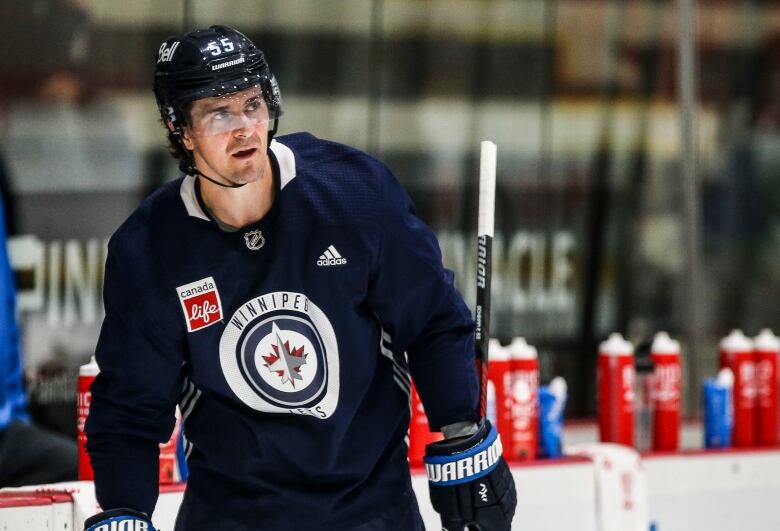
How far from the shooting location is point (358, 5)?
398 centimetres

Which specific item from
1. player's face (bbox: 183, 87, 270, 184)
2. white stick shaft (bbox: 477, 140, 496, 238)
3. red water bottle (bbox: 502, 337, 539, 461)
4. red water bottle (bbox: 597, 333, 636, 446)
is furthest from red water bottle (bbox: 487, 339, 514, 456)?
player's face (bbox: 183, 87, 270, 184)

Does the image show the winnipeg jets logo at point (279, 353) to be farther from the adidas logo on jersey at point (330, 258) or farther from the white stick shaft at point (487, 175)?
the white stick shaft at point (487, 175)

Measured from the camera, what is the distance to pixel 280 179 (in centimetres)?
207

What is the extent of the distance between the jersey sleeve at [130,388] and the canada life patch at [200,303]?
0.04 metres

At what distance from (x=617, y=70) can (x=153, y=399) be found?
2515 millimetres

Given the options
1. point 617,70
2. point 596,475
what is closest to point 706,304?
point 617,70

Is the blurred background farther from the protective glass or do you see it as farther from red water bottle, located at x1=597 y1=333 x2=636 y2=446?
the protective glass

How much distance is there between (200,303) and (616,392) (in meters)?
1.49

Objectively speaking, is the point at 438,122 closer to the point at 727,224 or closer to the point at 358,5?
the point at 358,5

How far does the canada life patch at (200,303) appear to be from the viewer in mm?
2031

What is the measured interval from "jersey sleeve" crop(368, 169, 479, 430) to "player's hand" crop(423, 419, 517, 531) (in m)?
0.05

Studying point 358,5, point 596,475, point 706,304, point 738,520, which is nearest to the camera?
point 596,475

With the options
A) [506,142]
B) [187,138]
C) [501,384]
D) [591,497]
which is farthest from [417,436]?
[506,142]

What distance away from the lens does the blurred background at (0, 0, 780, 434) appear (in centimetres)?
371
